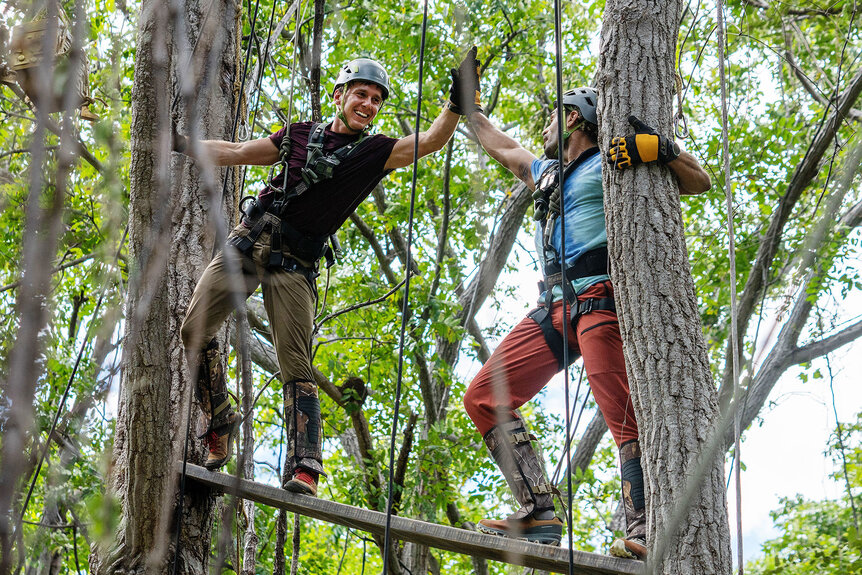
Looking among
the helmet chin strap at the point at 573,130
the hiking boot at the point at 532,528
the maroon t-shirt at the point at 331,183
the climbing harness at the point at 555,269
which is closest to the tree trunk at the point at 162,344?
the maroon t-shirt at the point at 331,183

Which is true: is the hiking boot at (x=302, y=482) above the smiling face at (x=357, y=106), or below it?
below

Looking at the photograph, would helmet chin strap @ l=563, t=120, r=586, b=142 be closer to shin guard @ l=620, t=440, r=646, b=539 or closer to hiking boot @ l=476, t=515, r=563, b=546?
shin guard @ l=620, t=440, r=646, b=539

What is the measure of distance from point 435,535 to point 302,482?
1.96ft

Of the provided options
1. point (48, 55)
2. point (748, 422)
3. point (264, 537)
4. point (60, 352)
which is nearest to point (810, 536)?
point (748, 422)

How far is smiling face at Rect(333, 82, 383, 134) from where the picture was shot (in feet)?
11.1

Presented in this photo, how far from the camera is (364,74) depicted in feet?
11.2

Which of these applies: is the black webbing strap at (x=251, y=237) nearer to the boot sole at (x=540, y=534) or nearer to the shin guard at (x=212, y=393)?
A: the shin guard at (x=212, y=393)

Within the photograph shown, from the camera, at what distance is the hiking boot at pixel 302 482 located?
10.1 ft

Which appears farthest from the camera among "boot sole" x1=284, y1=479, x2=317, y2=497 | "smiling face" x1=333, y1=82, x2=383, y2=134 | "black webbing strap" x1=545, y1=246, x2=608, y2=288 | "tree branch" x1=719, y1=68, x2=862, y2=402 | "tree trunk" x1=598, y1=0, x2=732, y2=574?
"tree branch" x1=719, y1=68, x2=862, y2=402

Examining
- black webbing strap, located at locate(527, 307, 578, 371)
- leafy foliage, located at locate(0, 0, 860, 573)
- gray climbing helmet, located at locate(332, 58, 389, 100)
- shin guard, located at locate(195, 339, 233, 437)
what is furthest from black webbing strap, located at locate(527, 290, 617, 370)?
→ leafy foliage, located at locate(0, 0, 860, 573)

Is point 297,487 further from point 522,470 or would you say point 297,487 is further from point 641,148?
point 641,148

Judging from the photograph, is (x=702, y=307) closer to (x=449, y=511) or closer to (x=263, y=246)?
(x=449, y=511)

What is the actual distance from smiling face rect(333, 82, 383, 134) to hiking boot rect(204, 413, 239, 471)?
1.22 meters

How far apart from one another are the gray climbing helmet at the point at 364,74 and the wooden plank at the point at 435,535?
1588 millimetres
